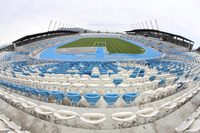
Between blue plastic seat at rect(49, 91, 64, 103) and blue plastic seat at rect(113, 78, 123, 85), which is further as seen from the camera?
blue plastic seat at rect(113, 78, 123, 85)

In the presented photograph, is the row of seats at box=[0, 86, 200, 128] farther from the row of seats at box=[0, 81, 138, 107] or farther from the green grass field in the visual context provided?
the green grass field

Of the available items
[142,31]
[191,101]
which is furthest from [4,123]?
[142,31]

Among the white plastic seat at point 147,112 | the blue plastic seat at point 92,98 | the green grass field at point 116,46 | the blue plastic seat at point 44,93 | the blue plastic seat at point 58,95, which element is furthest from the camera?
the green grass field at point 116,46

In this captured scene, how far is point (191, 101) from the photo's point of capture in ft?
26.0

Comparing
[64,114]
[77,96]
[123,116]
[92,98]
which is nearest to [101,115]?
[123,116]

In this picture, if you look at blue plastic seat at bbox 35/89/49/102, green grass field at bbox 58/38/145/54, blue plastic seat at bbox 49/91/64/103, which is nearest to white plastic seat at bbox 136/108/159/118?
blue plastic seat at bbox 49/91/64/103

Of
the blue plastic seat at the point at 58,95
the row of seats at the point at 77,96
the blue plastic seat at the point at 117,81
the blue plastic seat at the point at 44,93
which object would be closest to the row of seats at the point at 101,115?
the row of seats at the point at 77,96

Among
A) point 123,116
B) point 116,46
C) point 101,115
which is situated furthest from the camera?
point 116,46

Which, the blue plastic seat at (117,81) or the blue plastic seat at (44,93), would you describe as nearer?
the blue plastic seat at (44,93)

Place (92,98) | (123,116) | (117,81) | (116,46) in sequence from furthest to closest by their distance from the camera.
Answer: (116,46)
(117,81)
(92,98)
(123,116)

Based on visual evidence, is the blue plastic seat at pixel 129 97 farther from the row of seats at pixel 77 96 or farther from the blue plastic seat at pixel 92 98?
the blue plastic seat at pixel 92 98

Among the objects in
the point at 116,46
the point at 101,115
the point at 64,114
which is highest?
the point at 101,115

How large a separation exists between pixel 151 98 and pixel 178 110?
1.24 metres

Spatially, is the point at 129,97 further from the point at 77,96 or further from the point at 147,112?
the point at 77,96
